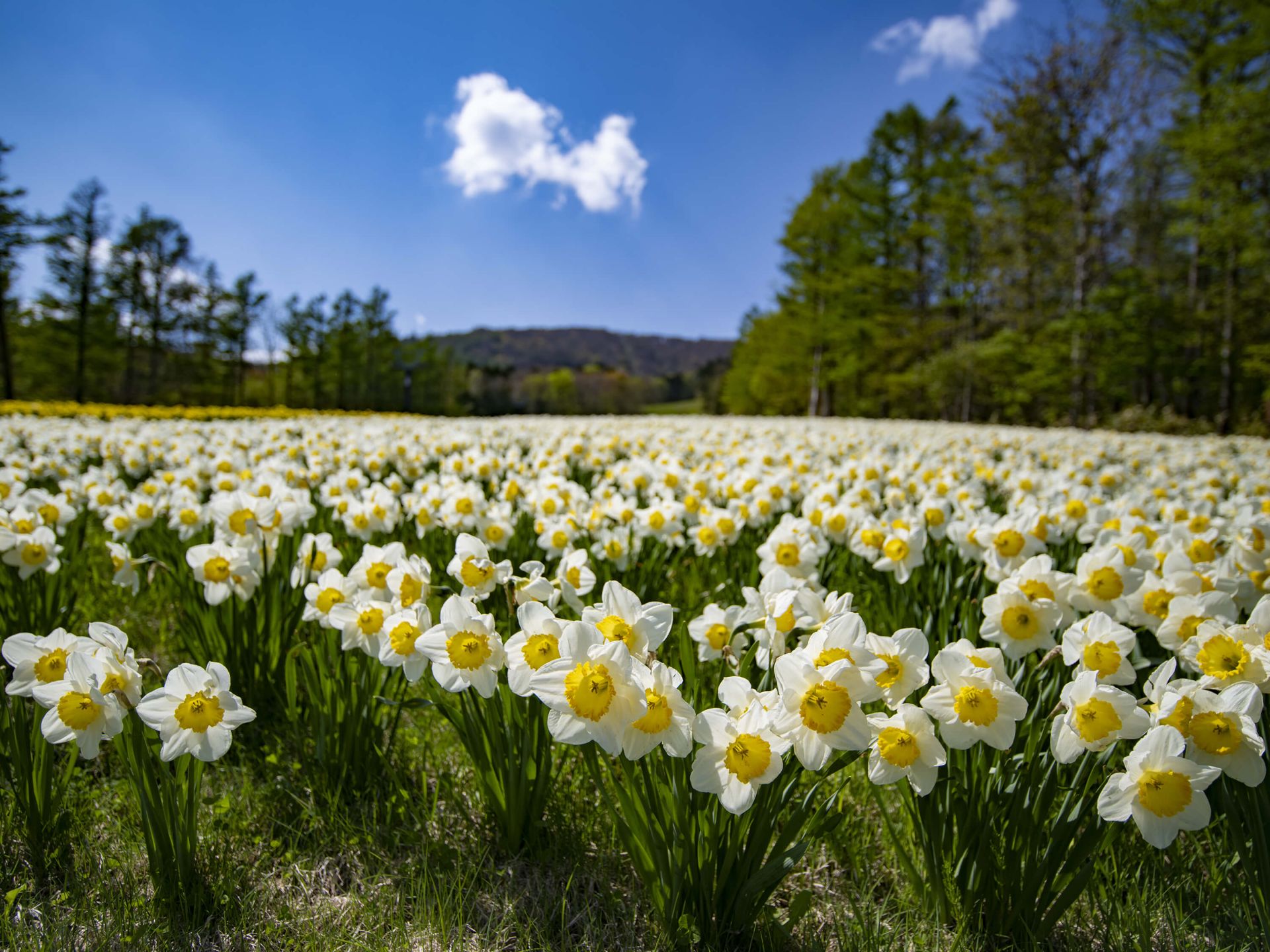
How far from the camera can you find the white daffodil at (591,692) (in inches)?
41.7

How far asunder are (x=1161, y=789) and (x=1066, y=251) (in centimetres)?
2302

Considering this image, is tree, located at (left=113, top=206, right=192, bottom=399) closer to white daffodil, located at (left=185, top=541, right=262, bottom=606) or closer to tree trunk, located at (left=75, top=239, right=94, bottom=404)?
tree trunk, located at (left=75, top=239, right=94, bottom=404)

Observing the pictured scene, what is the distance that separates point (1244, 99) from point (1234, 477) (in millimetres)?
14738

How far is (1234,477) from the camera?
505 centimetres

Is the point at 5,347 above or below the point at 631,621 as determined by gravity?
above

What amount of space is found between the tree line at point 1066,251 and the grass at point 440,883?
18491mm

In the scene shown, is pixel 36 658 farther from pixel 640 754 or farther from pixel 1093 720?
pixel 1093 720

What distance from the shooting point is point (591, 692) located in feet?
3.49

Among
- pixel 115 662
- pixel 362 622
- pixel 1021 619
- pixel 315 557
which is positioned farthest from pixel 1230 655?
pixel 315 557

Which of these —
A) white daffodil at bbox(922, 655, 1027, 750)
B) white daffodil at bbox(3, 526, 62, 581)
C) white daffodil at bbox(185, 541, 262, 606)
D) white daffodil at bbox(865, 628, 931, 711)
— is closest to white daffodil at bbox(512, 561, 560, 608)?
white daffodil at bbox(865, 628, 931, 711)

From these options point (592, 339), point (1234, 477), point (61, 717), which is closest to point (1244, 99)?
point (1234, 477)

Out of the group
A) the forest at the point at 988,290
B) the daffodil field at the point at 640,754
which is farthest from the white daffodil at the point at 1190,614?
the forest at the point at 988,290

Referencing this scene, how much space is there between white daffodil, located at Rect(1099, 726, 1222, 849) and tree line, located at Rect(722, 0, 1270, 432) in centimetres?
1881

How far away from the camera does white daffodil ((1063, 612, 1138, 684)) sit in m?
1.31
